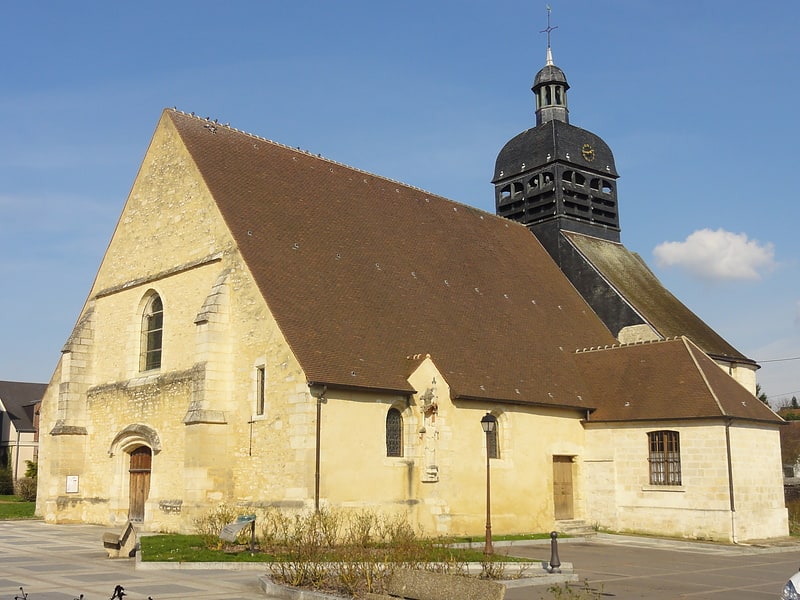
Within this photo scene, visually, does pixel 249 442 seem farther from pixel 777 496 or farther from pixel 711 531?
pixel 777 496

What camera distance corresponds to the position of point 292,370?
61.0 feet

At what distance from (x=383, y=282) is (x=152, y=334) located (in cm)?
671

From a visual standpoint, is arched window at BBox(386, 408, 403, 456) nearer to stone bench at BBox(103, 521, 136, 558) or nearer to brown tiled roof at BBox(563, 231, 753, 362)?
stone bench at BBox(103, 521, 136, 558)

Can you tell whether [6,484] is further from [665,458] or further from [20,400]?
[665,458]

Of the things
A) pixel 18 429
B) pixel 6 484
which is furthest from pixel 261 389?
pixel 18 429

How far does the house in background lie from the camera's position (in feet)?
179

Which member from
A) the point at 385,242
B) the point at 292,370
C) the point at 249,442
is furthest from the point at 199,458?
the point at 385,242

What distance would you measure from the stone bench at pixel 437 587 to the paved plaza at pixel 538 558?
Answer: 7.28 ft

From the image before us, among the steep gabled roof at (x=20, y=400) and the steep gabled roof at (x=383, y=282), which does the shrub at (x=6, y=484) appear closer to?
the steep gabled roof at (x=20, y=400)

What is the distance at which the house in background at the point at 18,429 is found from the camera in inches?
2153

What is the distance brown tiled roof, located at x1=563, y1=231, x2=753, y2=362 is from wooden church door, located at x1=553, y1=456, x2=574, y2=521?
6.21 m

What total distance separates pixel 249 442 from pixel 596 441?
10.1 metres

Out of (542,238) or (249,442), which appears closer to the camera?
(249,442)

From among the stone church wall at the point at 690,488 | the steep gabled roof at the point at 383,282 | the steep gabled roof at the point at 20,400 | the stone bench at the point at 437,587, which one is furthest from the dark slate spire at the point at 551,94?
the steep gabled roof at the point at 20,400
